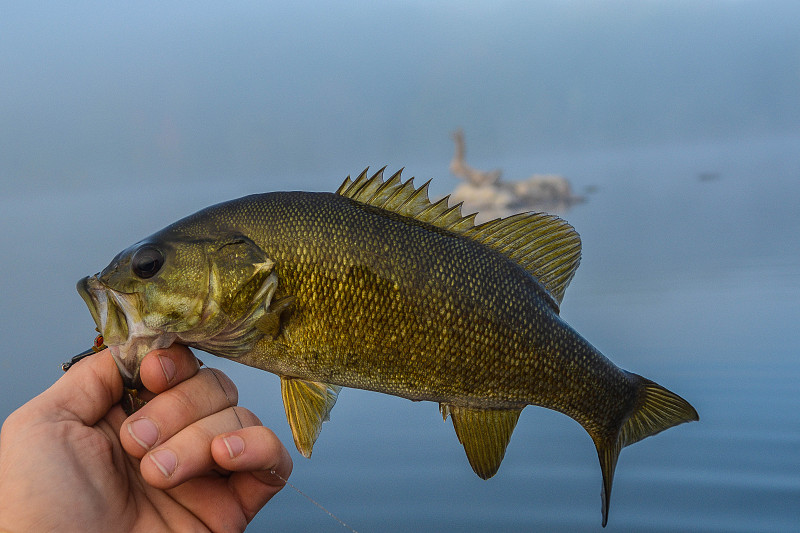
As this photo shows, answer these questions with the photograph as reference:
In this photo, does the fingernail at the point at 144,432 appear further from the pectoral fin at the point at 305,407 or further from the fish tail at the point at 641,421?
the fish tail at the point at 641,421

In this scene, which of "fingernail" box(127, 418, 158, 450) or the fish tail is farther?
the fish tail

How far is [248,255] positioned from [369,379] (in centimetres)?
39

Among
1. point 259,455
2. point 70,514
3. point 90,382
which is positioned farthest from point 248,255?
point 70,514

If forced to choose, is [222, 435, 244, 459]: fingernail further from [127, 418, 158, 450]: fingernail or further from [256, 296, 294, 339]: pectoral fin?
[256, 296, 294, 339]: pectoral fin

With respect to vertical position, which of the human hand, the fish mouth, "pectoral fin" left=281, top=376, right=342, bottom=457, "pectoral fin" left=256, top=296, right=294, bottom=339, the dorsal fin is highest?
the dorsal fin

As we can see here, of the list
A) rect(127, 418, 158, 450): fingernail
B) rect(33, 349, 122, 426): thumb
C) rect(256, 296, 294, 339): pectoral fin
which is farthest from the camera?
rect(33, 349, 122, 426): thumb

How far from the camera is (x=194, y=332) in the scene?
1430 millimetres

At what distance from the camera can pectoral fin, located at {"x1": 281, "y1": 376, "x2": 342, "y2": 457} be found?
4.86 feet

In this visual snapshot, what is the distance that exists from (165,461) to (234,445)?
6.2 inches

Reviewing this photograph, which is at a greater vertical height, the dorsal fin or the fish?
the dorsal fin

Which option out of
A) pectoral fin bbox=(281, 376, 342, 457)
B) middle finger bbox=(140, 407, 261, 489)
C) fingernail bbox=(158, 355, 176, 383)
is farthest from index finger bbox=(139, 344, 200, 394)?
pectoral fin bbox=(281, 376, 342, 457)

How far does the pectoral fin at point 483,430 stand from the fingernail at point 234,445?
0.50 metres

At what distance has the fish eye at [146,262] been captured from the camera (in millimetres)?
1398

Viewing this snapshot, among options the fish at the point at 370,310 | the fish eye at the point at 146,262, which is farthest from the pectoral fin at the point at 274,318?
the fish eye at the point at 146,262
